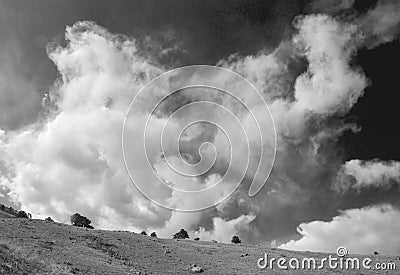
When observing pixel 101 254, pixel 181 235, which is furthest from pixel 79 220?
pixel 101 254

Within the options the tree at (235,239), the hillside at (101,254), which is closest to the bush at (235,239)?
the tree at (235,239)

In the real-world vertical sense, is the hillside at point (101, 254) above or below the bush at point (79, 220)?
below

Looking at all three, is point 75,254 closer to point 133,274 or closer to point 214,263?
point 133,274

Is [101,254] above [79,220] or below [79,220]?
below

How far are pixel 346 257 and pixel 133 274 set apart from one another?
4415cm

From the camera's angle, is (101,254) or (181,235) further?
(181,235)

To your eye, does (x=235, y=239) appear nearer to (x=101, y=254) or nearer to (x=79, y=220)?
(x=79, y=220)

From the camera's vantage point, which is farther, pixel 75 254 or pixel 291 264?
pixel 291 264

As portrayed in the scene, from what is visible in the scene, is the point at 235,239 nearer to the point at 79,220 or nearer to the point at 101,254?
the point at 79,220

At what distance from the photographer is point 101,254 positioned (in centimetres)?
4341

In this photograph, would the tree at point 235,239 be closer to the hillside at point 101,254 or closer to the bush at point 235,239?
the bush at point 235,239

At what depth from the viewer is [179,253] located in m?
54.2

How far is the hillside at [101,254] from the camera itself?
32984mm

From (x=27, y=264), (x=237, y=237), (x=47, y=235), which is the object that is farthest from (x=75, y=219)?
(x=27, y=264)
